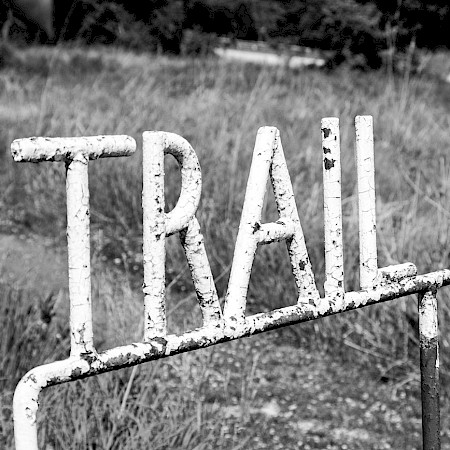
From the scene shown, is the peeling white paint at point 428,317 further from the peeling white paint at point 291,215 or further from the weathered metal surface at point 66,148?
the weathered metal surface at point 66,148

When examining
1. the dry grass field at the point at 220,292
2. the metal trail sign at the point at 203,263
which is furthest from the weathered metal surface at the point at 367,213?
the dry grass field at the point at 220,292

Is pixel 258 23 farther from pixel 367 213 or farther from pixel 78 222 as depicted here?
pixel 78 222

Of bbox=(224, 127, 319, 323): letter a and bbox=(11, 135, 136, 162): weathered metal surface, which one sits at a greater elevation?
bbox=(11, 135, 136, 162): weathered metal surface

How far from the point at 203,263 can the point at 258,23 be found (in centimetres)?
793

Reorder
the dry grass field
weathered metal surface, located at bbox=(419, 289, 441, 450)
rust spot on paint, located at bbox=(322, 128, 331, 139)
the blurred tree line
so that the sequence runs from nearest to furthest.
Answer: rust spot on paint, located at bbox=(322, 128, 331, 139)
weathered metal surface, located at bbox=(419, 289, 441, 450)
the dry grass field
the blurred tree line

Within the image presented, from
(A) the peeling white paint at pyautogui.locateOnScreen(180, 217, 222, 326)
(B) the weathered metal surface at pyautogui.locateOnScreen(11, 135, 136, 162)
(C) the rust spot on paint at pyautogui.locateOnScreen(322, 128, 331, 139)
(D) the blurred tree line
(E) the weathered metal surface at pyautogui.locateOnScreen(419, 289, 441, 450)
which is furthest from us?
(D) the blurred tree line

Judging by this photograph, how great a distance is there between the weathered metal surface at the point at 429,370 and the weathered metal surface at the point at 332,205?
18 cm

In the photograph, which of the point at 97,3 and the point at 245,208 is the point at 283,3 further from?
the point at 245,208

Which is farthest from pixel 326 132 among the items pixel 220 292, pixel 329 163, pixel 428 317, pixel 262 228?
pixel 220 292

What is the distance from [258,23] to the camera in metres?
8.62

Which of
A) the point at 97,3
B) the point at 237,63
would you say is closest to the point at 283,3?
the point at 97,3

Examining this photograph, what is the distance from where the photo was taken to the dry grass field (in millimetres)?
1733

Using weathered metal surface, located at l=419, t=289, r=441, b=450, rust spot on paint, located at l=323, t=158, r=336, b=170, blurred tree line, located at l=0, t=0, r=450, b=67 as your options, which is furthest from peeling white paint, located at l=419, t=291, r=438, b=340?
blurred tree line, located at l=0, t=0, r=450, b=67

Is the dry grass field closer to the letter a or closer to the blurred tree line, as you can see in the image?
the letter a
